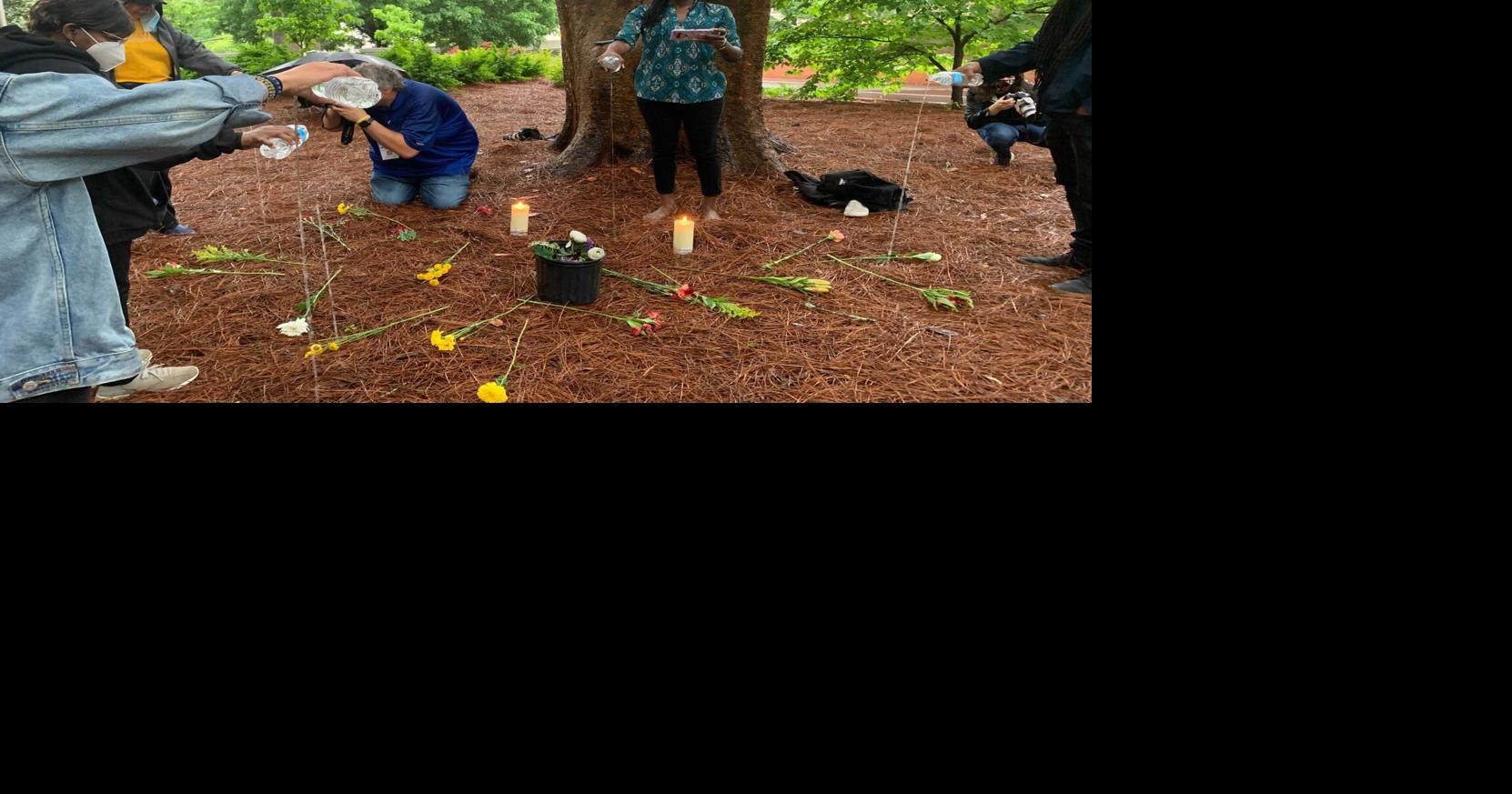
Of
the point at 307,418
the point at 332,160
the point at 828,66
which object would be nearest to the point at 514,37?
the point at 828,66

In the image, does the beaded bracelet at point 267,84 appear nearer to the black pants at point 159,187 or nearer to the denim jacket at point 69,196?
the denim jacket at point 69,196

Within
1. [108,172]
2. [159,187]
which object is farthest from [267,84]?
[159,187]

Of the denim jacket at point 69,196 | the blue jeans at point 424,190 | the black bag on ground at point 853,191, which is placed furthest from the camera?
the black bag on ground at point 853,191

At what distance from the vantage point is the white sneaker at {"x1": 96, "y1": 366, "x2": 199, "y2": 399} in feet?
7.64

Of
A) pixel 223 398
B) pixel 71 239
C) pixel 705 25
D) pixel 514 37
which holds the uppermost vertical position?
pixel 514 37

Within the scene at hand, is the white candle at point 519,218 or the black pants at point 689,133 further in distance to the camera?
the white candle at point 519,218

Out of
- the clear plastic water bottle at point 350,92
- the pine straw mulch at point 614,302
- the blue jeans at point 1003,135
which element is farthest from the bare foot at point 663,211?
the blue jeans at point 1003,135

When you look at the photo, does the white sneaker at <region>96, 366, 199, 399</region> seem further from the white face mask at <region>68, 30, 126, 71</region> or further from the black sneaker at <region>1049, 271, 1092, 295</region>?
the black sneaker at <region>1049, 271, 1092, 295</region>

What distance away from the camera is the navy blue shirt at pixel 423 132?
4.18 meters

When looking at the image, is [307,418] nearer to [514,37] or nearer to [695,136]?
[695,136]

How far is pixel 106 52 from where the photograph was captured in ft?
6.43

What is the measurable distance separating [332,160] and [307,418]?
4.55 m

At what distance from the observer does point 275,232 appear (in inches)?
148

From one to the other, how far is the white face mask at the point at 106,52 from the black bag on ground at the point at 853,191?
3081mm
